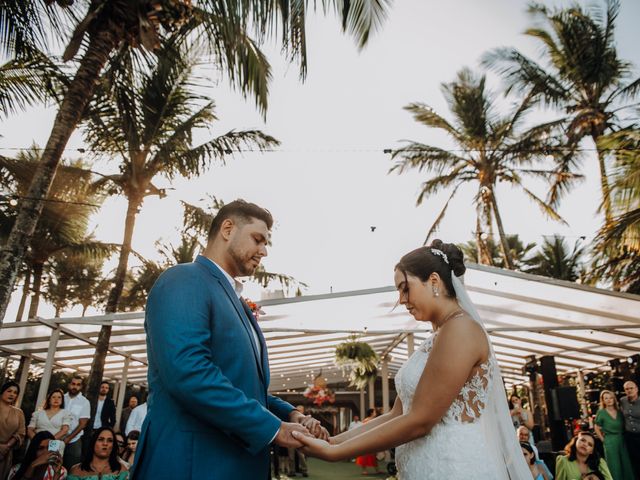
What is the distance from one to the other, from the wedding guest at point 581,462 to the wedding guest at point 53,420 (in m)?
Result: 6.57

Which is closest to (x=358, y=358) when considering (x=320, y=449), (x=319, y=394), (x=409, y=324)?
(x=409, y=324)

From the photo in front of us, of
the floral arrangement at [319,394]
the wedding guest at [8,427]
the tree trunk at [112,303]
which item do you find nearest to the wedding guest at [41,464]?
the wedding guest at [8,427]

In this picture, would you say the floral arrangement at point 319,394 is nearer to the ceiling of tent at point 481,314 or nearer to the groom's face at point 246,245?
the ceiling of tent at point 481,314

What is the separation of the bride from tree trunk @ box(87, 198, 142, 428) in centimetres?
808

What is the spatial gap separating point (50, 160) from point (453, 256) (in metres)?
4.70

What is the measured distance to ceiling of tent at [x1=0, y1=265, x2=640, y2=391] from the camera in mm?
8125

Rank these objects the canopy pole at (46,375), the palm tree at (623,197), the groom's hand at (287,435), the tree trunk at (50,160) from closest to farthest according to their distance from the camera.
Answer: the groom's hand at (287,435) < the tree trunk at (50,160) < the palm tree at (623,197) < the canopy pole at (46,375)

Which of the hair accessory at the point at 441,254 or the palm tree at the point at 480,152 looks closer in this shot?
the hair accessory at the point at 441,254

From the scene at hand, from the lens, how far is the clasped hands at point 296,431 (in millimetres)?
1553

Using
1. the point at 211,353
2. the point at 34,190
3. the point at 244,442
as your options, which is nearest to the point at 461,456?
the point at 244,442

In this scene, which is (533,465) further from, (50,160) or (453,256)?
(50,160)

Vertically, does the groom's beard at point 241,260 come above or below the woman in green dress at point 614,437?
above

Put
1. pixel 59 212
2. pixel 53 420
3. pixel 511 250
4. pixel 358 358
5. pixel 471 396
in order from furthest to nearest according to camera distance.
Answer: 1. pixel 511 250
2. pixel 59 212
3. pixel 358 358
4. pixel 53 420
5. pixel 471 396

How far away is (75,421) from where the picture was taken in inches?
270
